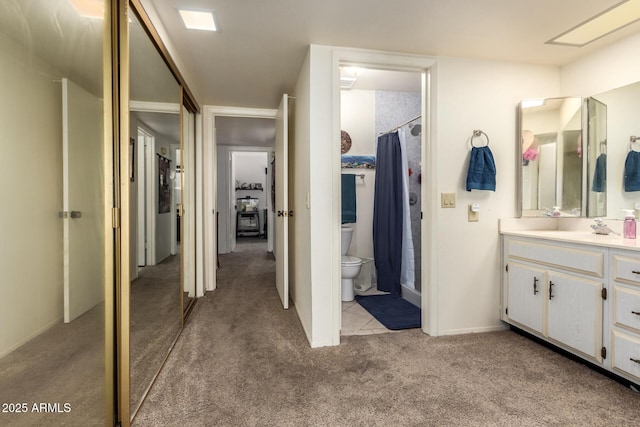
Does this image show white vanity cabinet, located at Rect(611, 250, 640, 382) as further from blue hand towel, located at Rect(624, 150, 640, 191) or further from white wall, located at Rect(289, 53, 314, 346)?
white wall, located at Rect(289, 53, 314, 346)

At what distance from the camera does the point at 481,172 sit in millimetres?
2469

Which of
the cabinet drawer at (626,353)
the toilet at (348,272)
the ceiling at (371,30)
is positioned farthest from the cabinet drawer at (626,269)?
the toilet at (348,272)

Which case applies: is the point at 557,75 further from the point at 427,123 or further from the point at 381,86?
the point at 381,86

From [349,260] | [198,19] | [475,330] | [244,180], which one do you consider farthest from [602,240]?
[244,180]

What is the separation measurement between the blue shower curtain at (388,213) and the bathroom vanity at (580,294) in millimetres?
1168

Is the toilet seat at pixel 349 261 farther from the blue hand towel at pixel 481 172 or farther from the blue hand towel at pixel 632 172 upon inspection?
the blue hand towel at pixel 632 172

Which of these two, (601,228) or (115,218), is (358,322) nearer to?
(601,228)

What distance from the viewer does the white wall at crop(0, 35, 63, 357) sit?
802 millimetres

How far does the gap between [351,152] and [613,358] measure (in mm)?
2847

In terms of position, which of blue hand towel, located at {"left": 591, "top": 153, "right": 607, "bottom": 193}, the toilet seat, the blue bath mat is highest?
blue hand towel, located at {"left": 591, "top": 153, "right": 607, "bottom": 193}

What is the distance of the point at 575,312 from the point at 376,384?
1.34 meters

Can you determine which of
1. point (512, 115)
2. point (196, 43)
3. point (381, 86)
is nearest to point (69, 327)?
point (196, 43)

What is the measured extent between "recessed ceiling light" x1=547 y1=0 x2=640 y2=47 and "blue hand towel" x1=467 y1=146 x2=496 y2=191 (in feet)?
2.92

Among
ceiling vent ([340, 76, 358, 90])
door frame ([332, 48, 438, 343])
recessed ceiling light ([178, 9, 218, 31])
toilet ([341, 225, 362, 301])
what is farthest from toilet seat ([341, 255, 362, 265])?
recessed ceiling light ([178, 9, 218, 31])
